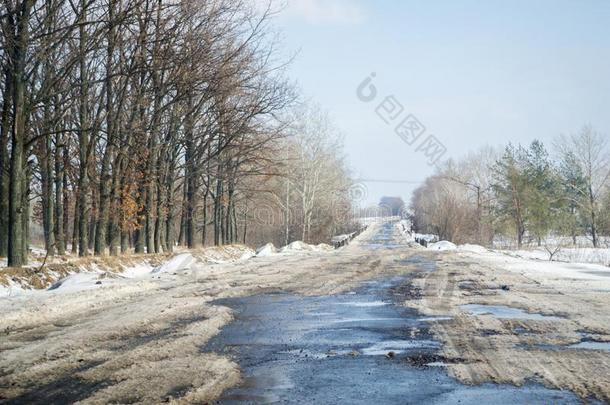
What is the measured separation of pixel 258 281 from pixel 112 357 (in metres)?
10.1

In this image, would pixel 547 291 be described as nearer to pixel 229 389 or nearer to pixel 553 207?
pixel 229 389

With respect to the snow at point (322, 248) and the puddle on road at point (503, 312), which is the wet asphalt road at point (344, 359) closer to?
the puddle on road at point (503, 312)

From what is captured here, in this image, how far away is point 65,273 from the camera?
16.7 meters

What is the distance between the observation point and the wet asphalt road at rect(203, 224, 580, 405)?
5348mm

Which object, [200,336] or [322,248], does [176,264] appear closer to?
[200,336]

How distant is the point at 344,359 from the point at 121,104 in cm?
1885

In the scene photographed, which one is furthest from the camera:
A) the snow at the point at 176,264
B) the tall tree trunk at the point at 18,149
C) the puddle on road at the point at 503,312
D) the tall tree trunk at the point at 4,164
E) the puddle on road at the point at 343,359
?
the snow at the point at 176,264

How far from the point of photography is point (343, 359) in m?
6.89

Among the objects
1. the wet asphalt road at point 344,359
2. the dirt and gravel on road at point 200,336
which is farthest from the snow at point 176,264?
the wet asphalt road at point 344,359

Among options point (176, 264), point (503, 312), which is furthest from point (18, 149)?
point (503, 312)

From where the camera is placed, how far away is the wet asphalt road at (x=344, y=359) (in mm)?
5348

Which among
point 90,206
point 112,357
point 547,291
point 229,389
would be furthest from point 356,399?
point 90,206

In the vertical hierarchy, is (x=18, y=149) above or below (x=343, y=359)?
above

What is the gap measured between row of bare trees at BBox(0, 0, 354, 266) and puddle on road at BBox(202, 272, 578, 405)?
9.88 m
